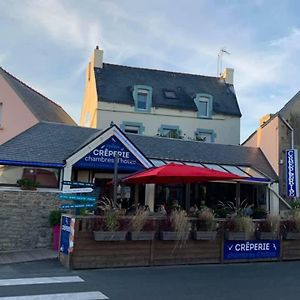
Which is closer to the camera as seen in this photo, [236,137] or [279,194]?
[279,194]

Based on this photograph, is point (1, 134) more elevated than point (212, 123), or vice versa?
point (212, 123)

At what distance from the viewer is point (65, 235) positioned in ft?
33.0

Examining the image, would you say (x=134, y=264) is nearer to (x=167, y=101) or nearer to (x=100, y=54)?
(x=167, y=101)

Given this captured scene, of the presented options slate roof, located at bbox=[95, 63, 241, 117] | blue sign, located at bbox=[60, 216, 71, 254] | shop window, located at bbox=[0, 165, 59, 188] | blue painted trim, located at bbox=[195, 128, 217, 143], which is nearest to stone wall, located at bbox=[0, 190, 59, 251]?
shop window, located at bbox=[0, 165, 59, 188]

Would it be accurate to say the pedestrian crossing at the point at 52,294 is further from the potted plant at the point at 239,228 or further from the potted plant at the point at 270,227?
the potted plant at the point at 270,227

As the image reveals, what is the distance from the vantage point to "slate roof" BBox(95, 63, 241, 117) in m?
25.5

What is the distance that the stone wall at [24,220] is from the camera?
1314 centimetres

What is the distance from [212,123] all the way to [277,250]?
15.6 metres

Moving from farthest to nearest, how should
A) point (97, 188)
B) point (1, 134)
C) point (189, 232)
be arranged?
point (1, 134) → point (97, 188) → point (189, 232)

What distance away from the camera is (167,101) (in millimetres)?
26109

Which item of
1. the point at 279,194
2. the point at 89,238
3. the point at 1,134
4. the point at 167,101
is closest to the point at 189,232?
the point at 89,238

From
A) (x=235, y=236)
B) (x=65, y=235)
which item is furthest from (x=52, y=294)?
(x=235, y=236)

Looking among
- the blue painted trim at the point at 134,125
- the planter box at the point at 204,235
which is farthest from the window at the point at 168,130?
the planter box at the point at 204,235

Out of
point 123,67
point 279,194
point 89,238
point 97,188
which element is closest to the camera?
point 89,238
